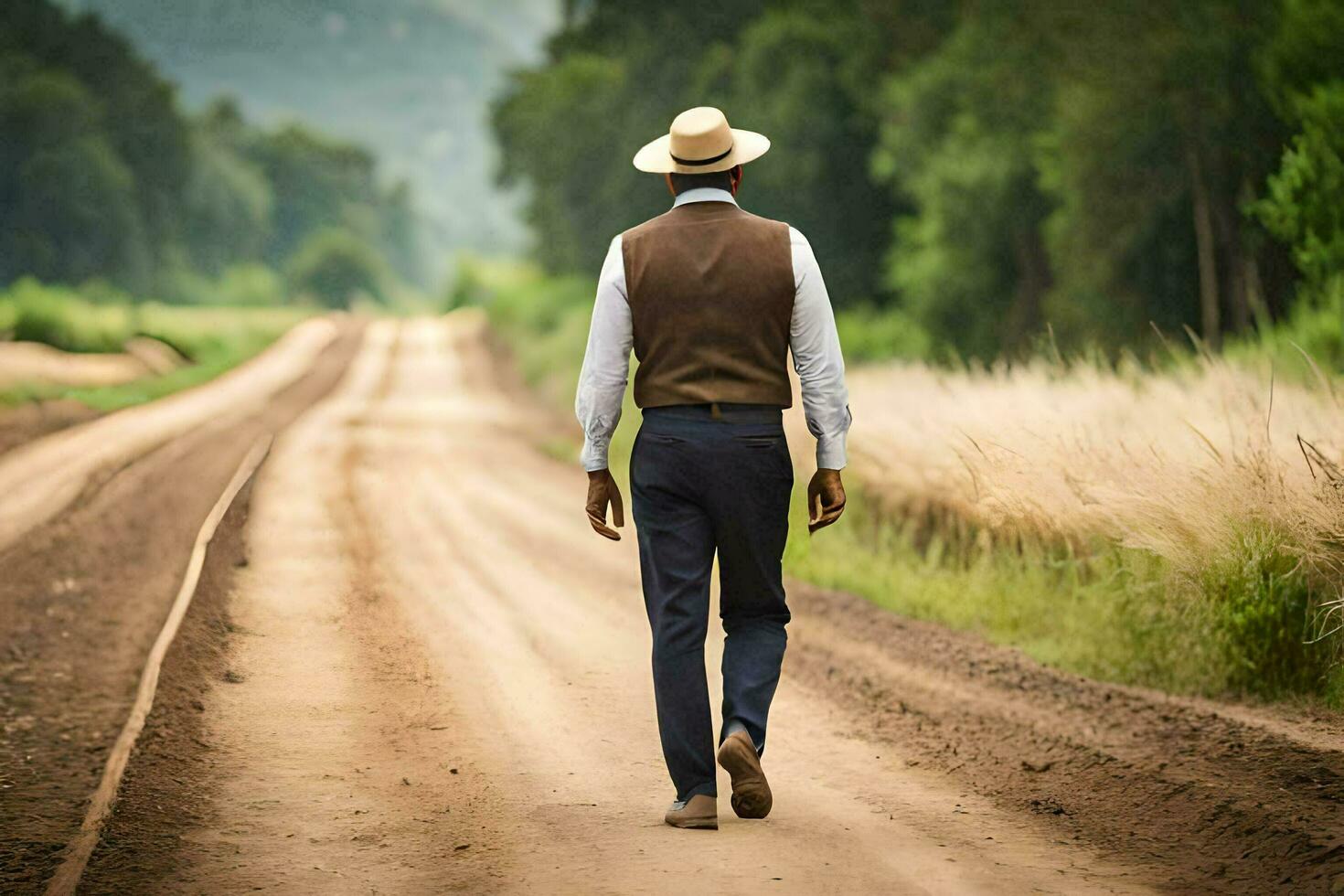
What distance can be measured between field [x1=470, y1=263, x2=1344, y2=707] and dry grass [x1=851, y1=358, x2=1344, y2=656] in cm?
1

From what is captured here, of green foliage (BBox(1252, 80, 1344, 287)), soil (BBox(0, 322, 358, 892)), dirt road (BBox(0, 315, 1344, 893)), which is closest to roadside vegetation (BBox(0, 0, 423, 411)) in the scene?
soil (BBox(0, 322, 358, 892))

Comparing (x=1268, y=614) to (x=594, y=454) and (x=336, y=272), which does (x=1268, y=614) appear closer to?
(x=594, y=454)

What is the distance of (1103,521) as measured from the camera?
6320mm

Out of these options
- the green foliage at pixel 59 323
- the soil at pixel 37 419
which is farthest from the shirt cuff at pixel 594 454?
the green foliage at pixel 59 323

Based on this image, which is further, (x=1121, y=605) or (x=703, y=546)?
(x=1121, y=605)

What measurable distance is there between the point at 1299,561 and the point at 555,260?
35.0 m

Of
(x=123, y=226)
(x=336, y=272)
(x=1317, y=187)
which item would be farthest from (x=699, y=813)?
(x=336, y=272)

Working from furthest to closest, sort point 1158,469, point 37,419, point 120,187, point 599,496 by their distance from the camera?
point 120,187 → point 37,419 → point 1158,469 → point 599,496

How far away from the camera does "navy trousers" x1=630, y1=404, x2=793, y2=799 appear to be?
395 centimetres

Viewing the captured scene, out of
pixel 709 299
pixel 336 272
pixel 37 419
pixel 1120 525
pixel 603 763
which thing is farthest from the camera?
pixel 336 272

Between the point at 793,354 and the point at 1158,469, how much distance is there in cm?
281

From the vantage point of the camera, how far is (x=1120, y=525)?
5805 mm

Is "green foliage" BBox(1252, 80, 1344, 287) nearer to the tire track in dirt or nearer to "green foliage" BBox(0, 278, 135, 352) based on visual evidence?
the tire track in dirt

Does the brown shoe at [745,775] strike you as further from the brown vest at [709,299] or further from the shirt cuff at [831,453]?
the brown vest at [709,299]
